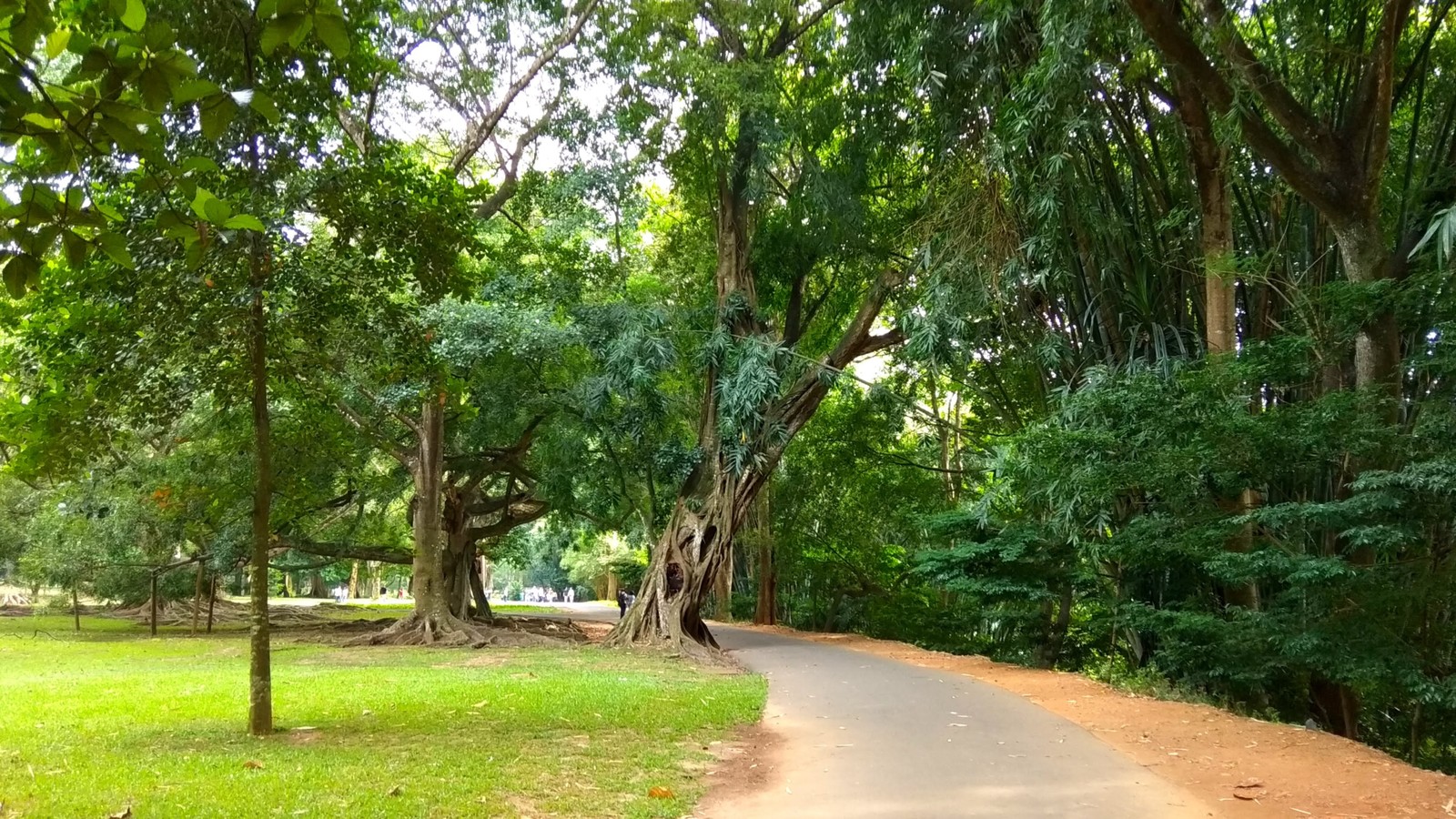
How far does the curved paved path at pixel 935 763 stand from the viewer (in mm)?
5383

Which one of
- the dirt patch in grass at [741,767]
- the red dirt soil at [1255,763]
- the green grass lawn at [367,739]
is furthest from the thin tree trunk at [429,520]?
the red dirt soil at [1255,763]

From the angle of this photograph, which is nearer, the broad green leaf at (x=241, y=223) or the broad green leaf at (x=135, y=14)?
the broad green leaf at (x=135, y=14)

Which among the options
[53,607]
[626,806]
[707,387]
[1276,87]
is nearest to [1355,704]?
[1276,87]

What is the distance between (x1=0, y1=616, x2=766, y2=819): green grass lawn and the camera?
205 inches

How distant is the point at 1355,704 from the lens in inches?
414

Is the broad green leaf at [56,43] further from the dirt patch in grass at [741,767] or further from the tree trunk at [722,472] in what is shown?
the tree trunk at [722,472]

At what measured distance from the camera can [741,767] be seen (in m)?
6.48

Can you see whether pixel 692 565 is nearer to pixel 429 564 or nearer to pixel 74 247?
pixel 429 564

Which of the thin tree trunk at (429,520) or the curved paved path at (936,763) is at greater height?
the thin tree trunk at (429,520)

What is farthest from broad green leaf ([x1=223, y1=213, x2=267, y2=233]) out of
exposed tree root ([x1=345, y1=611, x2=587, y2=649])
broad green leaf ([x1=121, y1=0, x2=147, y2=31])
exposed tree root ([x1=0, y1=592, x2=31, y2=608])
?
exposed tree root ([x1=0, y1=592, x2=31, y2=608])

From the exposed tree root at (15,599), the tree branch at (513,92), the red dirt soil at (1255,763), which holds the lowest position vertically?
the exposed tree root at (15,599)

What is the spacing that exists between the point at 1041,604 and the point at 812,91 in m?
9.02

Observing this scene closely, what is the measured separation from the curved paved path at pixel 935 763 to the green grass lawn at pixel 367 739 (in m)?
0.60

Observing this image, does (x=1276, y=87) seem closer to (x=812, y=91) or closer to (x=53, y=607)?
(x=812, y=91)
